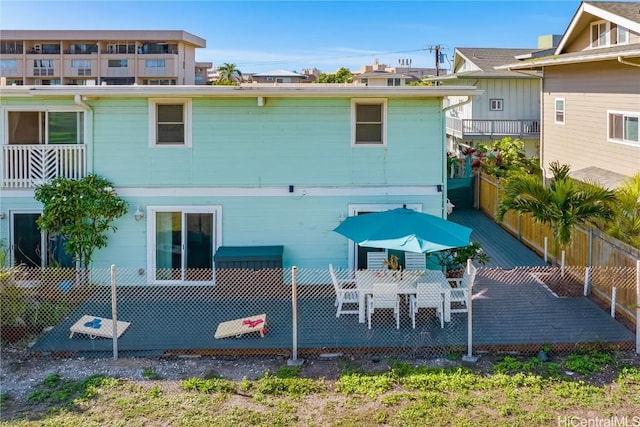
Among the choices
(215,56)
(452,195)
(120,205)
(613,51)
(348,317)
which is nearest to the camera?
(348,317)

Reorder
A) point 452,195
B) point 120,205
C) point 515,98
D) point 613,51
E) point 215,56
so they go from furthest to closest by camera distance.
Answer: point 215,56, point 515,98, point 452,195, point 613,51, point 120,205

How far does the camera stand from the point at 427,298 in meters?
10.2

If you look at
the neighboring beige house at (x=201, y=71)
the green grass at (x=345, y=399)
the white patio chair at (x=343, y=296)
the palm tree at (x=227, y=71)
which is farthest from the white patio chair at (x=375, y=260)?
the neighboring beige house at (x=201, y=71)

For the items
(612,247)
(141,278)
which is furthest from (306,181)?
(612,247)

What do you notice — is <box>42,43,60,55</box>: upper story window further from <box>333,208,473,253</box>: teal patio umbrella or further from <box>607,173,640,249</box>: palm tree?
<box>607,173,640,249</box>: palm tree

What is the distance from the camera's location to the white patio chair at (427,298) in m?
10.1

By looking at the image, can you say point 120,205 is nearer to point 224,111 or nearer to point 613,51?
point 224,111

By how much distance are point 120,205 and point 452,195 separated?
13.8 meters

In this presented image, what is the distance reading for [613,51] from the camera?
15656 mm

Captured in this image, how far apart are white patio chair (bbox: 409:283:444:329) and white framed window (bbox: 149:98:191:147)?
6026 mm

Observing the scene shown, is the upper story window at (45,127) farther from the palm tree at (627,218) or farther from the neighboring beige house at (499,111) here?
the neighboring beige house at (499,111)

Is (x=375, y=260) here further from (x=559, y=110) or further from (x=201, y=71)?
(x=201, y=71)

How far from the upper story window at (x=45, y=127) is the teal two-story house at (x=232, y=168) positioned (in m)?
0.03

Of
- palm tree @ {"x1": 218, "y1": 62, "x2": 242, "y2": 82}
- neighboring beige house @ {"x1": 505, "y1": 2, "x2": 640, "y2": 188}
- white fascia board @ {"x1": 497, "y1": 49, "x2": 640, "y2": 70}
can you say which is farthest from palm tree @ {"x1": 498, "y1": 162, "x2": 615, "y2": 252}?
palm tree @ {"x1": 218, "y1": 62, "x2": 242, "y2": 82}
